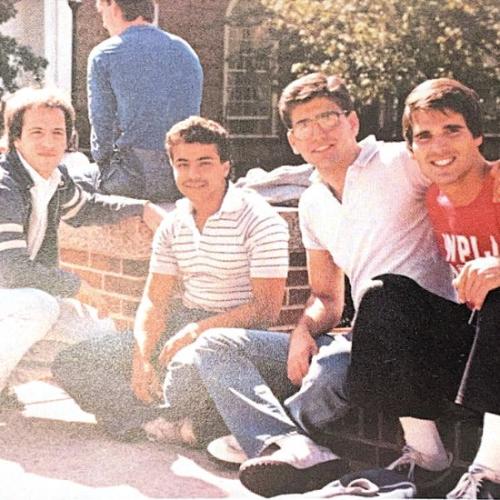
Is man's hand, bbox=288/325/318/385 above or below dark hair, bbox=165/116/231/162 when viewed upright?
below

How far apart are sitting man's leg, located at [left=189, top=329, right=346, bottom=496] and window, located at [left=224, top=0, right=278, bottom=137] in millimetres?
815

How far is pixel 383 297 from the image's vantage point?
A: 347 cm

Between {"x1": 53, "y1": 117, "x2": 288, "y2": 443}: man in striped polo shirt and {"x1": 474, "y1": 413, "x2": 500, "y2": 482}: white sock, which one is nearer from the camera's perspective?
{"x1": 474, "y1": 413, "x2": 500, "y2": 482}: white sock

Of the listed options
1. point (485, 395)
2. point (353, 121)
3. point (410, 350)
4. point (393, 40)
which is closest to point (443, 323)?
point (410, 350)

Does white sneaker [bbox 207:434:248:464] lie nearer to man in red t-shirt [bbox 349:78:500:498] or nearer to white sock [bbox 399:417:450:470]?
man in red t-shirt [bbox 349:78:500:498]

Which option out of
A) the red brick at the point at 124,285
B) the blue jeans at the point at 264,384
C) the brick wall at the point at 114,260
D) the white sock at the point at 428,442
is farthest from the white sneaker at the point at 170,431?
the white sock at the point at 428,442

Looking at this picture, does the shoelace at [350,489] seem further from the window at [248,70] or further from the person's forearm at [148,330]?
the window at [248,70]

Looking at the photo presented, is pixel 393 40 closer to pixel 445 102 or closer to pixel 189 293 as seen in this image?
pixel 445 102

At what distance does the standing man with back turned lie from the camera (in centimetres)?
389

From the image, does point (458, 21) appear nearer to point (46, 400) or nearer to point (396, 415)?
point (396, 415)

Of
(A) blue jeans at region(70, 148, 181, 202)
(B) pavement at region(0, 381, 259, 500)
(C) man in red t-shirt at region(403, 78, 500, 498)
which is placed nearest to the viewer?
(C) man in red t-shirt at region(403, 78, 500, 498)

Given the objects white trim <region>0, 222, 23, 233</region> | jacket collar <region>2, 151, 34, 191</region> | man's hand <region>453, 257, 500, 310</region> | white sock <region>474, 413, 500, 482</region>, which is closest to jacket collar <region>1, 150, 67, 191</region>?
jacket collar <region>2, 151, 34, 191</region>

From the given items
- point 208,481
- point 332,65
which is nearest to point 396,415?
point 208,481

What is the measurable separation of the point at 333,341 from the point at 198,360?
52 centimetres
